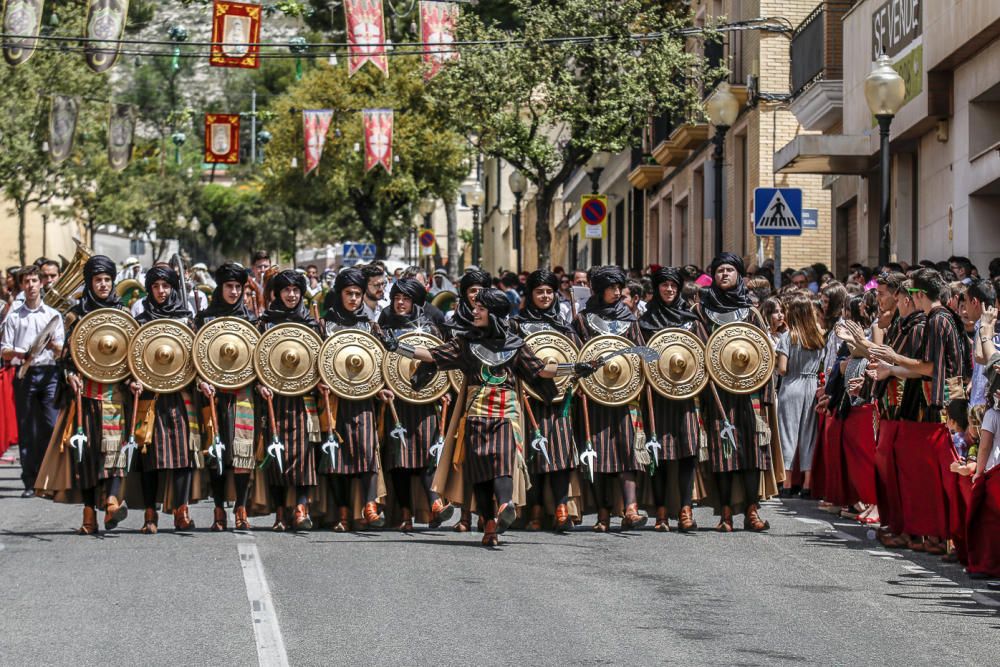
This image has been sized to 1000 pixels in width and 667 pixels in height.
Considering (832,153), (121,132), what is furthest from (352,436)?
(121,132)

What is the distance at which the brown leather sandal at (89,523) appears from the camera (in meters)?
13.2

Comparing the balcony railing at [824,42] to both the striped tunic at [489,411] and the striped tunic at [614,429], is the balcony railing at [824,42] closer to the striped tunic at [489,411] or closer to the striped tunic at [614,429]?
the striped tunic at [614,429]

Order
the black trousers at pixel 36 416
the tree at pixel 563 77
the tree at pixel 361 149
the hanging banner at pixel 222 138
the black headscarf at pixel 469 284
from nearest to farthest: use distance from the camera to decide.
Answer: the black headscarf at pixel 469 284 → the black trousers at pixel 36 416 → the tree at pixel 563 77 → the hanging banner at pixel 222 138 → the tree at pixel 361 149

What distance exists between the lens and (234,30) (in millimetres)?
30281

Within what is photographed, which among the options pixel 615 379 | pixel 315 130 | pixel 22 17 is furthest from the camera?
pixel 315 130

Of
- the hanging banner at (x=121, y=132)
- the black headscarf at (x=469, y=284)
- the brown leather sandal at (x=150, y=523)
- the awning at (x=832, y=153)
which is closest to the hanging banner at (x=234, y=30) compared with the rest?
the hanging banner at (x=121, y=132)

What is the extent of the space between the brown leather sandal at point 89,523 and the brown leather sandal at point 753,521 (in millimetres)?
4589

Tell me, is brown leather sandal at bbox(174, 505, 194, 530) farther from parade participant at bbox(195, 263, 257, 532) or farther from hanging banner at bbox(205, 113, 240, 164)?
hanging banner at bbox(205, 113, 240, 164)

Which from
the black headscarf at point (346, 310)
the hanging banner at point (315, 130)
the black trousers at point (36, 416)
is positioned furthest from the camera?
the hanging banner at point (315, 130)

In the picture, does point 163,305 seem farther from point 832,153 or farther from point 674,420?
point 832,153

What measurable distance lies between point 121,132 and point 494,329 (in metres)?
27.8

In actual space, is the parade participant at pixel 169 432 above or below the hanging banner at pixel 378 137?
below

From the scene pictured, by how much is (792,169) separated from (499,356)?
15.9m

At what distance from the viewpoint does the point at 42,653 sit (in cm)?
842
